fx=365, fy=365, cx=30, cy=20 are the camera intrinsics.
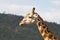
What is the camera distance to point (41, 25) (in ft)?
30.1

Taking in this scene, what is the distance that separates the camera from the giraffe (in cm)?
893

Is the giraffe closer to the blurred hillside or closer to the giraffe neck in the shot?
the giraffe neck

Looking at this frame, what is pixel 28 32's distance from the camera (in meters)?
25.9

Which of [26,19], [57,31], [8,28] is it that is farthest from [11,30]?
[26,19]

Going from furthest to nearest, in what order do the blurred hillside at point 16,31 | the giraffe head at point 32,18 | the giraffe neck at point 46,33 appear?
1. the blurred hillside at point 16,31
2. the giraffe head at point 32,18
3. the giraffe neck at point 46,33

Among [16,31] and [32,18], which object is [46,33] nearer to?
[32,18]

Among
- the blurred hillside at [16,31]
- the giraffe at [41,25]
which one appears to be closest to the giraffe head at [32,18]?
the giraffe at [41,25]

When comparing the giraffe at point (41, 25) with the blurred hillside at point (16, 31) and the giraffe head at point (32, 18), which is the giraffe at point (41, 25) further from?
the blurred hillside at point (16, 31)

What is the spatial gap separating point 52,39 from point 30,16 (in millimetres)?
946

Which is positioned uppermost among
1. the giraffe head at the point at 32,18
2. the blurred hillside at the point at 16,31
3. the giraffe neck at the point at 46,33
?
the giraffe head at the point at 32,18

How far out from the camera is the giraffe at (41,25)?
352 inches

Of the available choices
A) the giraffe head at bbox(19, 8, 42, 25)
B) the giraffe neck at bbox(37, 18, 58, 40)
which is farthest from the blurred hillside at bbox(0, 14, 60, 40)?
the giraffe neck at bbox(37, 18, 58, 40)

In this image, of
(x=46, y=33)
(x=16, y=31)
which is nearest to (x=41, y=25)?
(x=46, y=33)

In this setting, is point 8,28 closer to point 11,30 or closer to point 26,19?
point 11,30
